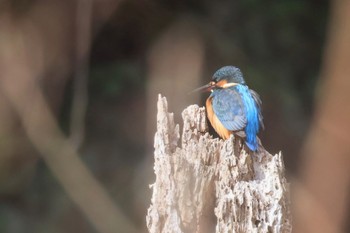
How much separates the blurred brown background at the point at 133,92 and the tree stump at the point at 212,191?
4.49ft

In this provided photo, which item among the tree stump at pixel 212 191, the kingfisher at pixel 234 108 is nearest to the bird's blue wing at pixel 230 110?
the kingfisher at pixel 234 108

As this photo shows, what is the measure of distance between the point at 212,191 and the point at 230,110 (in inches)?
13.9

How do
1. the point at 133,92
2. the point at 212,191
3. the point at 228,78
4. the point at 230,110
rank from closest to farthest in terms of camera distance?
the point at 212,191 < the point at 230,110 < the point at 228,78 < the point at 133,92

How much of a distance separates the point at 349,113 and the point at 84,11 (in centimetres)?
109

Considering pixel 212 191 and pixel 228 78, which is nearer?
pixel 212 191

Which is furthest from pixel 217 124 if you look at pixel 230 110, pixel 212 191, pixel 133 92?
pixel 133 92

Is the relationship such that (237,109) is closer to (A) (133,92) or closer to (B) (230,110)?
(B) (230,110)

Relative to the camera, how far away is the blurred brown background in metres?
3.22

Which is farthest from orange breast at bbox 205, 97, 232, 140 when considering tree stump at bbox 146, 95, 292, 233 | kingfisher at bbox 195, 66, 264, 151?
tree stump at bbox 146, 95, 292, 233

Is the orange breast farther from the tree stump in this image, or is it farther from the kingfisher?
the tree stump

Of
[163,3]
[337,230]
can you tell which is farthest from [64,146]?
[337,230]

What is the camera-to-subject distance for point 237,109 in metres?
2.07

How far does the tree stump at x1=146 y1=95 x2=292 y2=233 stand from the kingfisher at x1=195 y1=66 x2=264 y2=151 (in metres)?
0.19

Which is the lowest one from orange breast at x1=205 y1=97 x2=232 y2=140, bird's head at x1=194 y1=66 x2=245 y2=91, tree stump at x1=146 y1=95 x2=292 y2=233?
tree stump at x1=146 y1=95 x2=292 y2=233
